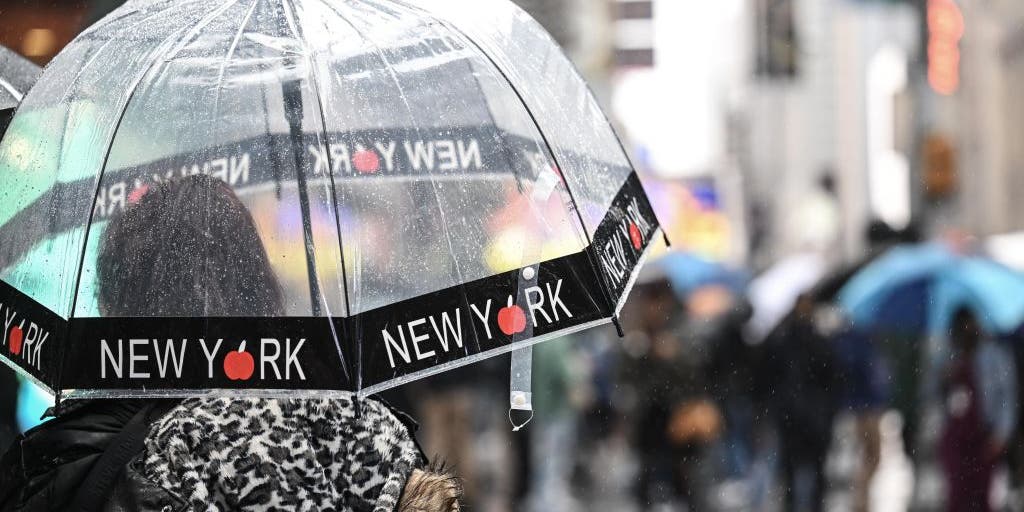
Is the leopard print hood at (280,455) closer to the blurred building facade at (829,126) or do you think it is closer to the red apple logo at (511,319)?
the red apple logo at (511,319)

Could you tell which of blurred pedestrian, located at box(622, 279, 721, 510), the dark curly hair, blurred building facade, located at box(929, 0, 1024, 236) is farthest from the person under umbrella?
blurred building facade, located at box(929, 0, 1024, 236)

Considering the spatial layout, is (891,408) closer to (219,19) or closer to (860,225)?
(219,19)

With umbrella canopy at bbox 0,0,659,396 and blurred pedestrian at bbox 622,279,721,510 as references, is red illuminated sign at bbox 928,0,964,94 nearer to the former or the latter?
blurred pedestrian at bbox 622,279,721,510

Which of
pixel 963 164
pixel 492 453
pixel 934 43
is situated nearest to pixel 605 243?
pixel 492 453

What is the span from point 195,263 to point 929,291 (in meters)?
10.8

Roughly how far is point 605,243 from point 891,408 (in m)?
10.3

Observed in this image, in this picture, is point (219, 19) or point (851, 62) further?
point (851, 62)

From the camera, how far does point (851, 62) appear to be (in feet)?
168

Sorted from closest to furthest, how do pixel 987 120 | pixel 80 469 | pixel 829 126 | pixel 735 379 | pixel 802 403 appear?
pixel 80 469, pixel 802 403, pixel 735 379, pixel 987 120, pixel 829 126

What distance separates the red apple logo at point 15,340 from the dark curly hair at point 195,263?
0.19 m

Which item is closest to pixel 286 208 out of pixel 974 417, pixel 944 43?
pixel 974 417

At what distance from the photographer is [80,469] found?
10.4ft

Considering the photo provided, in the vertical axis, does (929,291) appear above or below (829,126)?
above

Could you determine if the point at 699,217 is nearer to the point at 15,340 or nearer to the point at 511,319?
the point at 511,319
